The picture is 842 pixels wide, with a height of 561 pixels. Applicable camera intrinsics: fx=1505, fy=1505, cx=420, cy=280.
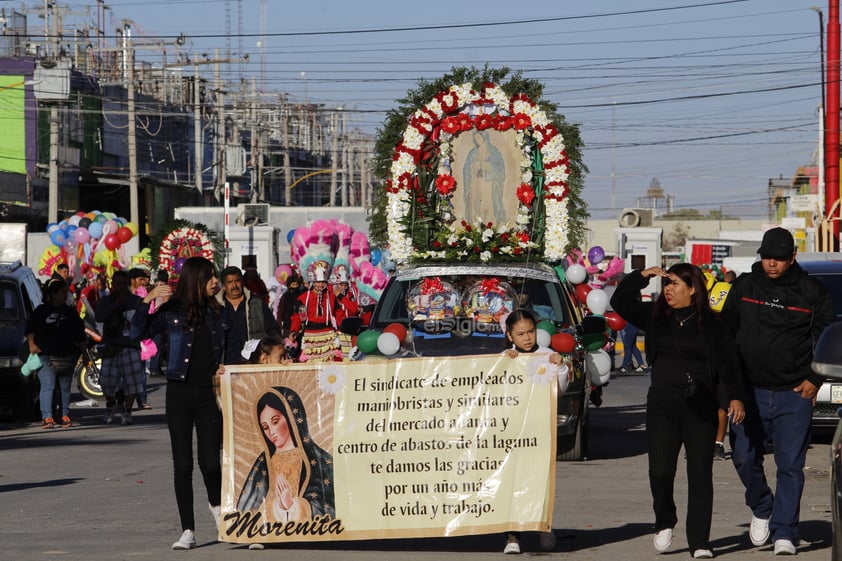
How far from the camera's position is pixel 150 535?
9.65 m

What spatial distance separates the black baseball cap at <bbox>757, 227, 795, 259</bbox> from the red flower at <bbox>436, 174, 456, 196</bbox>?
26.4 ft

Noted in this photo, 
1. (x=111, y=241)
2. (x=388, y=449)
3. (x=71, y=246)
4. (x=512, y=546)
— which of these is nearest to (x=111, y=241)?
(x=111, y=241)

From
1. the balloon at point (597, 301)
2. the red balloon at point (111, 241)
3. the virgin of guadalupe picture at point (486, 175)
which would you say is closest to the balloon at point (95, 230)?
the red balloon at point (111, 241)

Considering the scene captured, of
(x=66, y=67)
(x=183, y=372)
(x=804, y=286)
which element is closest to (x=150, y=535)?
(x=183, y=372)

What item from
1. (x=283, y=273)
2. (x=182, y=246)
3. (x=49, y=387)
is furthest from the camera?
(x=182, y=246)

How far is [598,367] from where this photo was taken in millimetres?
14891

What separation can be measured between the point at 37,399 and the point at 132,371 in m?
1.57

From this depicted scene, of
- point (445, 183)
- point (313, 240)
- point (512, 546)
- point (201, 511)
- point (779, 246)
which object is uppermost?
point (445, 183)

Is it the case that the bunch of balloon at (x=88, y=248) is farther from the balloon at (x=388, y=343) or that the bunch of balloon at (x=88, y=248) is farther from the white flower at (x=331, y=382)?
the white flower at (x=331, y=382)

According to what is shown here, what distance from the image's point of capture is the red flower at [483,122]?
1714 cm

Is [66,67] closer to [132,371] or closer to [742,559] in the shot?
[132,371]

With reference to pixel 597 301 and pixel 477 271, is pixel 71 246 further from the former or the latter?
pixel 477 271

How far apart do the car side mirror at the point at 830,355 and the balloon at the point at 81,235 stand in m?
30.8

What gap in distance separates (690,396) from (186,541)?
10.2 feet
